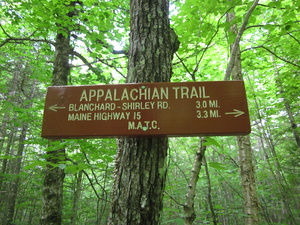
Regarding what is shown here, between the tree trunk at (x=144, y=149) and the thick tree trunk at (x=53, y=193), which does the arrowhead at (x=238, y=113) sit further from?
the thick tree trunk at (x=53, y=193)

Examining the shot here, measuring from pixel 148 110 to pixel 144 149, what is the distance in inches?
10.7

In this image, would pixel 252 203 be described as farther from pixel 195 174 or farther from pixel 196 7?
pixel 196 7

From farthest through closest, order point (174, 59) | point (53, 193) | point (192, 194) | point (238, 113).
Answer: point (174, 59)
point (53, 193)
point (192, 194)
point (238, 113)

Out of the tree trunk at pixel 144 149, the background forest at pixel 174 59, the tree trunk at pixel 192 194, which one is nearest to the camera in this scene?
the tree trunk at pixel 144 149

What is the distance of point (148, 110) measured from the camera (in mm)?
1319

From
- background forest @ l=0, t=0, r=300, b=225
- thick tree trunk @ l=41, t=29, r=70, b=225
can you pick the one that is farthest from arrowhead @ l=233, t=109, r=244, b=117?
thick tree trunk @ l=41, t=29, r=70, b=225

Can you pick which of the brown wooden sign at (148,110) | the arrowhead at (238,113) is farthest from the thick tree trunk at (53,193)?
the arrowhead at (238,113)

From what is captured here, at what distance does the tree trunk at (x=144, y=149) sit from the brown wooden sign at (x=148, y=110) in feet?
0.52

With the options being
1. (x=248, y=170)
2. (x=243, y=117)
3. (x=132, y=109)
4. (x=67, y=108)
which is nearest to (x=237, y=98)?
(x=243, y=117)

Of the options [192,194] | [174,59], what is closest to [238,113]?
[192,194]

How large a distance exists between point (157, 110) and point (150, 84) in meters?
0.20

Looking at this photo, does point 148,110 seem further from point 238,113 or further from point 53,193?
point 53,193

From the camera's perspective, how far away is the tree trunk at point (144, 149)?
1.24 meters

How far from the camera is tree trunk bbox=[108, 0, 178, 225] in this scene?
48.9 inches
